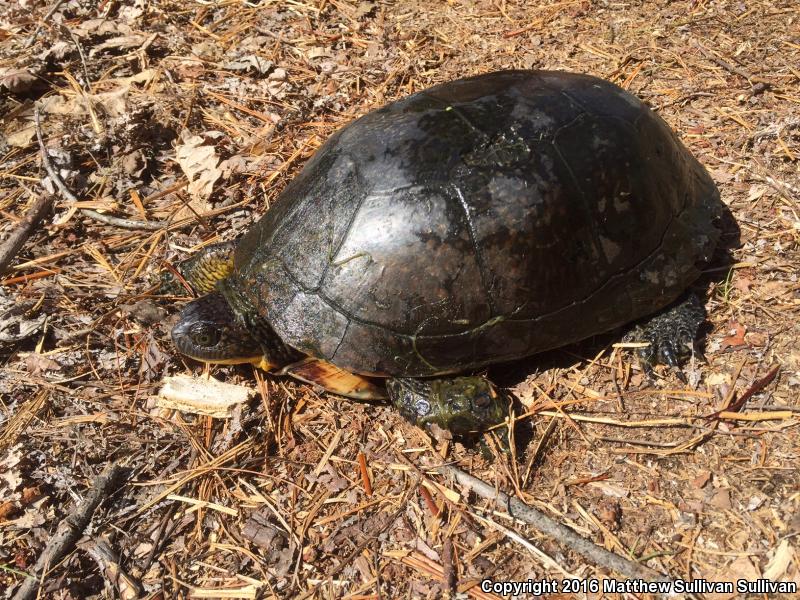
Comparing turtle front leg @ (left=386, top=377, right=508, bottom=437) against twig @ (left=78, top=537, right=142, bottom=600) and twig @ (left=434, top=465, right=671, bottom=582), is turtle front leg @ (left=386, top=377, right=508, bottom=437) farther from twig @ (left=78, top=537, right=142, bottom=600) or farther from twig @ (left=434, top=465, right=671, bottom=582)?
twig @ (left=78, top=537, right=142, bottom=600)

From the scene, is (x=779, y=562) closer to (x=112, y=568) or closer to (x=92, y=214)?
(x=112, y=568)

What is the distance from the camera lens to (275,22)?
5.96m

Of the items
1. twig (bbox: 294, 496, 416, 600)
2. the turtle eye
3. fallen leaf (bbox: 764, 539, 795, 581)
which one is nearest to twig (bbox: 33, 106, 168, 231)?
the turtle eye

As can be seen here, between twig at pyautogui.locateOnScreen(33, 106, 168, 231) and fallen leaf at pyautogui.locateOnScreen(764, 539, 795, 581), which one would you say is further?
twig at pyautogui.locateOnScreen(33, 106, 168, 231)

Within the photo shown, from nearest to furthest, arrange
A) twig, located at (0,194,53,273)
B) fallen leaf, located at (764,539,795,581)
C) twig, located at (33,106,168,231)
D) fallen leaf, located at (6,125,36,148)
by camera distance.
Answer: fallen leaf, located at (764,539,795,581) → twig, located at (0,194,53,273) → twig, located at (33,106,168,231) → fallen leaf, located at (6,125,36,148)

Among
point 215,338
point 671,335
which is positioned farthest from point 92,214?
point 671,335

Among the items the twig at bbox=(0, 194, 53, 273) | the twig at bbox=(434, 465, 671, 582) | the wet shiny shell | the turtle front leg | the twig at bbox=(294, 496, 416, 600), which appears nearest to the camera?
the twig at bbox=(434, 465, 671, 582)

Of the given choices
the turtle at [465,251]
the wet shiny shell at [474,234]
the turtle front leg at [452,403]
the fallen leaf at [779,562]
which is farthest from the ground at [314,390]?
the wet shiny shell at [474,234]

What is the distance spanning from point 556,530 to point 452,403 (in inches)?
32.8

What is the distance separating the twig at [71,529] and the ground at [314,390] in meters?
0.02

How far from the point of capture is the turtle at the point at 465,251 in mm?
3082

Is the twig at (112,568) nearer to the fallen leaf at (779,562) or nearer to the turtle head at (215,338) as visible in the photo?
the turtle head at (215,338)

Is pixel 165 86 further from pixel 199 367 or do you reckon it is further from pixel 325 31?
pixel 199 367

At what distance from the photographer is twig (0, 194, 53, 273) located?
13.8ft
